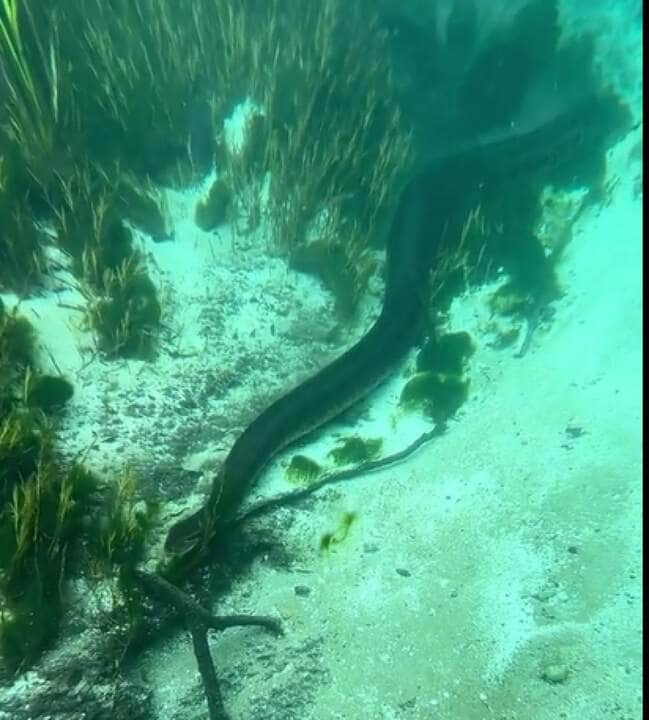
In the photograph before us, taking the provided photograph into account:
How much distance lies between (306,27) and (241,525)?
22.0 ft

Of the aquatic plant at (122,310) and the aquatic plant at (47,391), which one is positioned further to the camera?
the aquatic plant at (122,310)

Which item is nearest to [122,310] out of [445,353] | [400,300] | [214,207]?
[214,207]

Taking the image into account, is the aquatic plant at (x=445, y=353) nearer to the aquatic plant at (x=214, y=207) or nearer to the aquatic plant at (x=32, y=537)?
the aquatic plant at (x=214, y=207)

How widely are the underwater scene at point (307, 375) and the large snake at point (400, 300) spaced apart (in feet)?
0.11

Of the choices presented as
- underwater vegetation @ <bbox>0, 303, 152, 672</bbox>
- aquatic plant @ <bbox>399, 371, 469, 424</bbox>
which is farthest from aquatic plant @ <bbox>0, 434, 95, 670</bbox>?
aquatic plant @ <bbox>399, 371, 469, 424</bbox>

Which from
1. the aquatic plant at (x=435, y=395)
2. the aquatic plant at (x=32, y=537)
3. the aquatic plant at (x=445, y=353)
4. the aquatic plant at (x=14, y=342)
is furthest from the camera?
the aquatic plant at (x=445, y=353)

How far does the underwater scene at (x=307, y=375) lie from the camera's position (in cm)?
307

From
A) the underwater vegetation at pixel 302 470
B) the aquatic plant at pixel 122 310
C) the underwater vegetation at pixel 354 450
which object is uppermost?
the aquatic plant at pixel 122 310

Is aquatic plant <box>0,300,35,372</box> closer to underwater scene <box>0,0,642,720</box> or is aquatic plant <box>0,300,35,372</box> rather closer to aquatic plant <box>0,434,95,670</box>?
underwater scene <box>0,0,642,720</box>

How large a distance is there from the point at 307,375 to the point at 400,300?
51.2 inches

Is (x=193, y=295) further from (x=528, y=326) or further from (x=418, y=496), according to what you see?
(x=528, y=326)

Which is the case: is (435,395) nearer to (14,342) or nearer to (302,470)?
(302,470)

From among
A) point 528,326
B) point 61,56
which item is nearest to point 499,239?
point 528,326

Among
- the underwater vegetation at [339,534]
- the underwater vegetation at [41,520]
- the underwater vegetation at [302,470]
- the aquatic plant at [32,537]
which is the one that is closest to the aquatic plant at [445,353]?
the underwater vegetation at [302,470]
